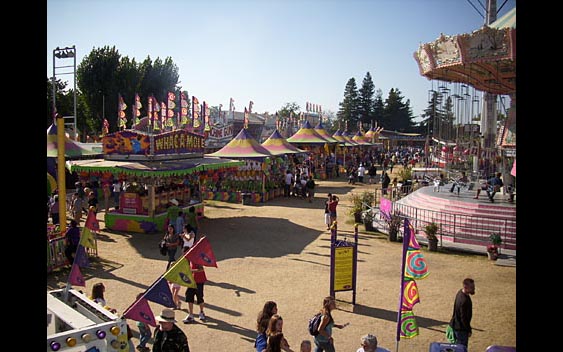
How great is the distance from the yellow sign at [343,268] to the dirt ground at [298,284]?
41 cm

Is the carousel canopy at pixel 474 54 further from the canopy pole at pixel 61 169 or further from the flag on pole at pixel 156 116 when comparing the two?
the canopy pole at pixel 61 169

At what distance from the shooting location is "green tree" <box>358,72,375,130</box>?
92.0m

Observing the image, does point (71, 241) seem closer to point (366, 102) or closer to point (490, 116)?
point (490, 116)

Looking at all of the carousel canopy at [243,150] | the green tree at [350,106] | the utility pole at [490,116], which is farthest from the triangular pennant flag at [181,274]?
the green tree at [350,106]

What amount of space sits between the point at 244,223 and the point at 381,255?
6123 mm

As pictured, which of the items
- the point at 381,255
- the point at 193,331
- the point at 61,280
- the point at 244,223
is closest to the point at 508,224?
the point at 381,255

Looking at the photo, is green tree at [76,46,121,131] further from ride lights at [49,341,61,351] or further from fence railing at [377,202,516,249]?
ride lights at [49,341,61,351]

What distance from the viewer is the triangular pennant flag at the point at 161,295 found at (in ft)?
17.4

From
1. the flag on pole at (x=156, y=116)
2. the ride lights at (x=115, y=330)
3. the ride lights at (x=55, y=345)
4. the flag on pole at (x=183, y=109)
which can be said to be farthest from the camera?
the flag on pole at (x=183, y=109)

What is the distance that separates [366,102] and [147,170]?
8181 cm

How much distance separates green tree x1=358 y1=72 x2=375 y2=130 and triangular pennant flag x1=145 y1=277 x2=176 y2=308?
88630mm

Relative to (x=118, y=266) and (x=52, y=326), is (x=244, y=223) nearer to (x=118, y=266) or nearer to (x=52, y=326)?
(x=118, y=266)

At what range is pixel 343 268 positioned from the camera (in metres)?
9.13

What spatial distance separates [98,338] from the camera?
453 cm
